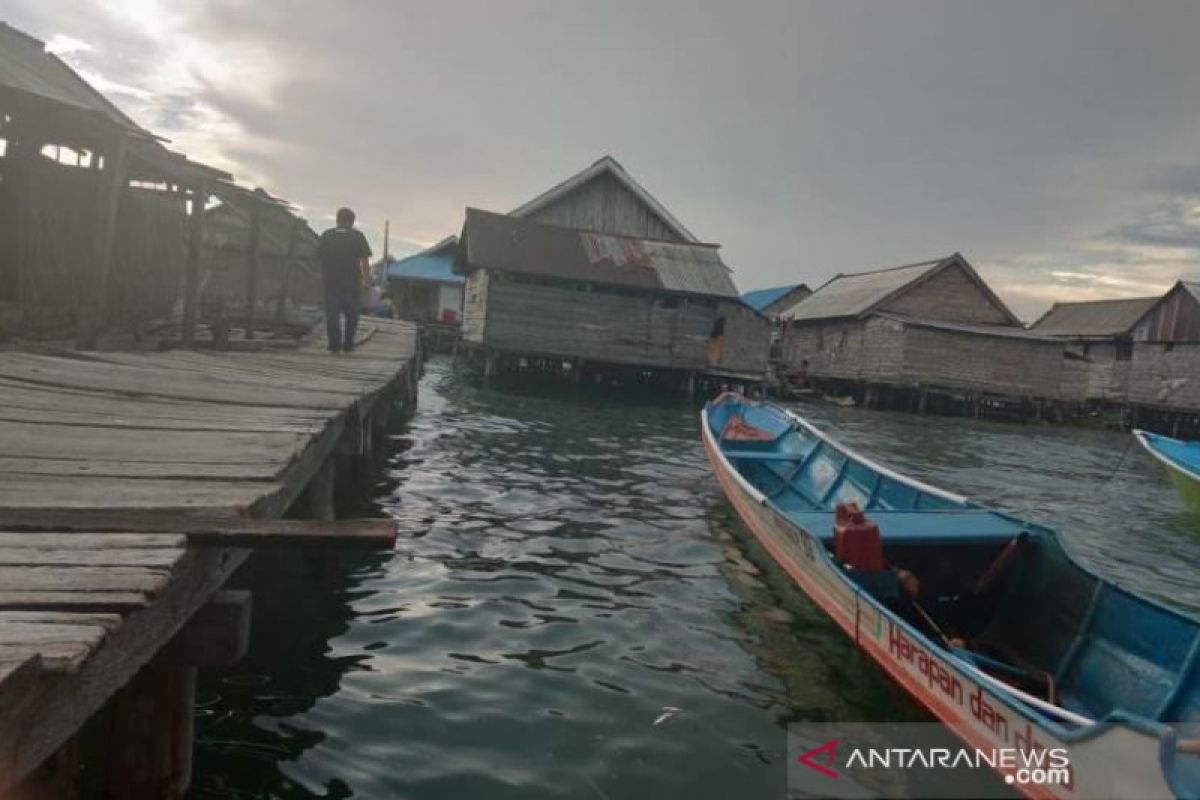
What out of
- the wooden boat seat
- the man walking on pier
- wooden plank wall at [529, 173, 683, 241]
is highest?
wooden plank wall at [529, 173, 683, 241]

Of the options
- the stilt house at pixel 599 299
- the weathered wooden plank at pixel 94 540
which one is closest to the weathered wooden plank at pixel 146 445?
the weathered wooden plank at pixel 94 540

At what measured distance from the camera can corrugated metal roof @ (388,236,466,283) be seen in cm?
4022

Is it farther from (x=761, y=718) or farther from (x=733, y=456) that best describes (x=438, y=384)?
(x=761, y=718)

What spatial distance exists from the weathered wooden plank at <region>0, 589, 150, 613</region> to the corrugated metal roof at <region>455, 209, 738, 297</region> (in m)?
22.1

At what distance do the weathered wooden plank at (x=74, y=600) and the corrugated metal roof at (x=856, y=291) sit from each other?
3496 cm

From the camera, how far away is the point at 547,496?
9766mm

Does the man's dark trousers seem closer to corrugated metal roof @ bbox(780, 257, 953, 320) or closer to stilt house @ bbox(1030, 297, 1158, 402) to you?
corrugated metal roof @ bbox(780, 257, 953, 320)

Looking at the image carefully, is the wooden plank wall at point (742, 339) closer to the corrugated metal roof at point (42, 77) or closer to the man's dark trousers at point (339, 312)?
the man's dark trousers at point (339, 312)

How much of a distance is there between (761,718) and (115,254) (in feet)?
45.9

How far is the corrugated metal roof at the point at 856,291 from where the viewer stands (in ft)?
115

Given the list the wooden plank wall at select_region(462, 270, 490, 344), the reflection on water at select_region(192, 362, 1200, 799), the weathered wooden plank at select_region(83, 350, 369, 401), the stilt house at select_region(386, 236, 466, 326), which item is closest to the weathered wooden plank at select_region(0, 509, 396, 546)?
the reflection on water at select_region(192, 362, 1200, 799)

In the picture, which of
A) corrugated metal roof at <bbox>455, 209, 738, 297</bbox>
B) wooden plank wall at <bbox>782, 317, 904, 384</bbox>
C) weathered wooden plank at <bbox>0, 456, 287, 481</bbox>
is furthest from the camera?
wooden plank wall at <bbox>782, 317, 904, 384</bbox>

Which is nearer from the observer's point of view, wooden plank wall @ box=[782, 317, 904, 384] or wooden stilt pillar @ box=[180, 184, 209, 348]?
wooden stilt pillar @ box=[180, 184, 209, 348]

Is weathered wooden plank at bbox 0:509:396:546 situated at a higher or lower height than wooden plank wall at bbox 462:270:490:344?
lower
